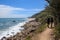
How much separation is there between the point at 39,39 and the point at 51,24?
6100 mm

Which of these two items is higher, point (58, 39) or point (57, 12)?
point (57, 12)

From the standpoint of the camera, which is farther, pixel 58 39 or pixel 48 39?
pixel 48 39

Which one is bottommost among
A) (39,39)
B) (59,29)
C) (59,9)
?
(39,39)

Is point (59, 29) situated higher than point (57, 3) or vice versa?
point (57, 3)

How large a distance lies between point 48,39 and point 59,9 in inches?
136

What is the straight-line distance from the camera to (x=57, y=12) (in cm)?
1833

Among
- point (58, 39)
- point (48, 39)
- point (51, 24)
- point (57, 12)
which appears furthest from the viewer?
point (51, 24)

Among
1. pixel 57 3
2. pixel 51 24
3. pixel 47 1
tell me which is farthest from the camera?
pixel 51 24

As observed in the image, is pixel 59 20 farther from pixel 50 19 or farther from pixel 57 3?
pixel 50 19

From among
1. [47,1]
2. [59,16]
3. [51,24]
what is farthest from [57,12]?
[51,24]

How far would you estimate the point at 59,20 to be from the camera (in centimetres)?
1883

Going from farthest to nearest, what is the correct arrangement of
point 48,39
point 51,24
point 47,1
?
point 51,24, point 47,1, point 48,39

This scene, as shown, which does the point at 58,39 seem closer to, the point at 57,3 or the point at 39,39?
the point at 39,39

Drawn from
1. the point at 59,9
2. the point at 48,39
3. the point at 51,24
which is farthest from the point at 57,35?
the point at 51,24
